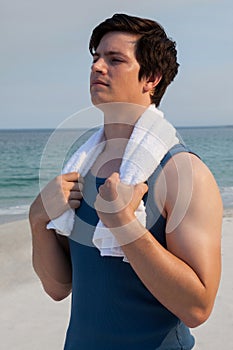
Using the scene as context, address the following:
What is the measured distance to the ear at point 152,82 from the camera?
5.30 ft

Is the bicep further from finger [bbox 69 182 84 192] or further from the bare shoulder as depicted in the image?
finger [bbox 69 182 84 192]

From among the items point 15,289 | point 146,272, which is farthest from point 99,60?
point 15,289

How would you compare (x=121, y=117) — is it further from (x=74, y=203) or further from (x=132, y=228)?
(x=132, y=228)

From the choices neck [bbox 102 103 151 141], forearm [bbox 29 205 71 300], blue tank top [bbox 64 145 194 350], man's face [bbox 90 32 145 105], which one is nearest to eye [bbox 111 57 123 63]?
man's face [bbox 90 32 145 105]

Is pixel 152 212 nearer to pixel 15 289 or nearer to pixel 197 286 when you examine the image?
pixel 197 286

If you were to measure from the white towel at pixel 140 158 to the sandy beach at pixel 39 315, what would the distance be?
2462 millimetres

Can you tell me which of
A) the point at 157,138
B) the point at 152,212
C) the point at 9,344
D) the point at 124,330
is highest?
the point at 157,138

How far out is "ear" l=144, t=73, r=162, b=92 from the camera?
63.6 inches

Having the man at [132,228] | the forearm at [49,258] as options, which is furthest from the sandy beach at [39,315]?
the man at [132,228]

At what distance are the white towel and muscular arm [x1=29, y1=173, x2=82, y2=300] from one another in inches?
1.3

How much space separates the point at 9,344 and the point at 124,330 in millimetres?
2663

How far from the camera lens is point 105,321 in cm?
154

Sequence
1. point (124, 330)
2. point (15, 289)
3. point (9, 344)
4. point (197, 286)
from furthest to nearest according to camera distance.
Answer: point (15, 289)
point (9, 344)
point (124, 330)
point (197, 286)

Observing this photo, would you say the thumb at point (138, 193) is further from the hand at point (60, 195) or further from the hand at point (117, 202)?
the hand at point (60, 195)
